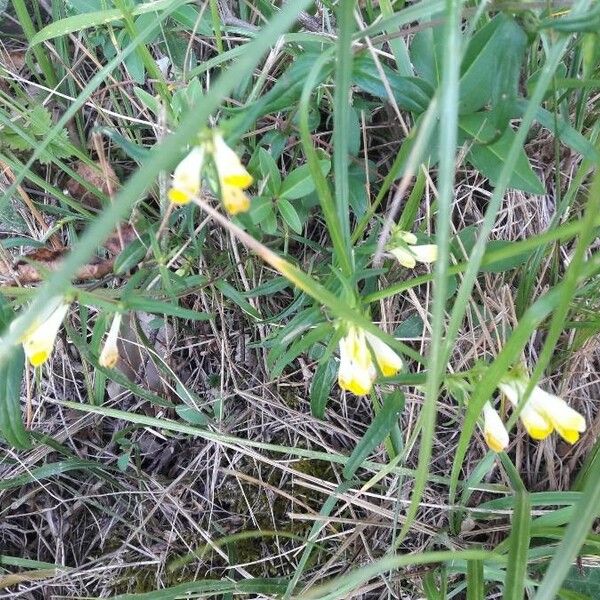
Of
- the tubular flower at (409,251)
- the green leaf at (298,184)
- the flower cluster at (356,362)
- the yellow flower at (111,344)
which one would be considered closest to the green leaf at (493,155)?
the tubular flower at (409,251)

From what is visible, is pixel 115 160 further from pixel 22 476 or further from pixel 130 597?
pixel 130 597

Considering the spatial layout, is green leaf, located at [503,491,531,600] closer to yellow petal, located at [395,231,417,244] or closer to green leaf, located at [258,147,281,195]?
yellow petal, located at [395,231,417,244]

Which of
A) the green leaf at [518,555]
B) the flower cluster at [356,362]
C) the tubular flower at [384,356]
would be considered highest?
the flower cluster at [356,362]

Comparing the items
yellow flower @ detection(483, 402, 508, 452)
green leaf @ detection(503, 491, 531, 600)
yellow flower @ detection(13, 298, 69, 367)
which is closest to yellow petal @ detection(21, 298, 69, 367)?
yellow flower @ detection(13, 298, 69, 367)

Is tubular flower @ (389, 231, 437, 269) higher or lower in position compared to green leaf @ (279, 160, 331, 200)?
lower

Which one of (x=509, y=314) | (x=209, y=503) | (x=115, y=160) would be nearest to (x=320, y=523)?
(x=209, y=503)

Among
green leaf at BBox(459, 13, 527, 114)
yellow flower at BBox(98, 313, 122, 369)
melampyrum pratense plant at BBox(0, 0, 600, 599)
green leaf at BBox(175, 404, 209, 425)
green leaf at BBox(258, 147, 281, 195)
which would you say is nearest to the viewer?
melampyrum pratense plant at BBox(0, 0, 600, 599)

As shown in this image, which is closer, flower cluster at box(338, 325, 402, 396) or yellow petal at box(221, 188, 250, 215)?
yellow petal at box(221, 188, 250, 215)

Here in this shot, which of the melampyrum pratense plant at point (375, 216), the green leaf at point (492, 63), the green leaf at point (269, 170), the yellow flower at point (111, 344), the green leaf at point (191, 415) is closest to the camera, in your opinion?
the melampyrum pratense plant at point (375, 216)

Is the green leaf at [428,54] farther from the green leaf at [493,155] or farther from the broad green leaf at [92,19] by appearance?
the broad green leaf at [92,19]
